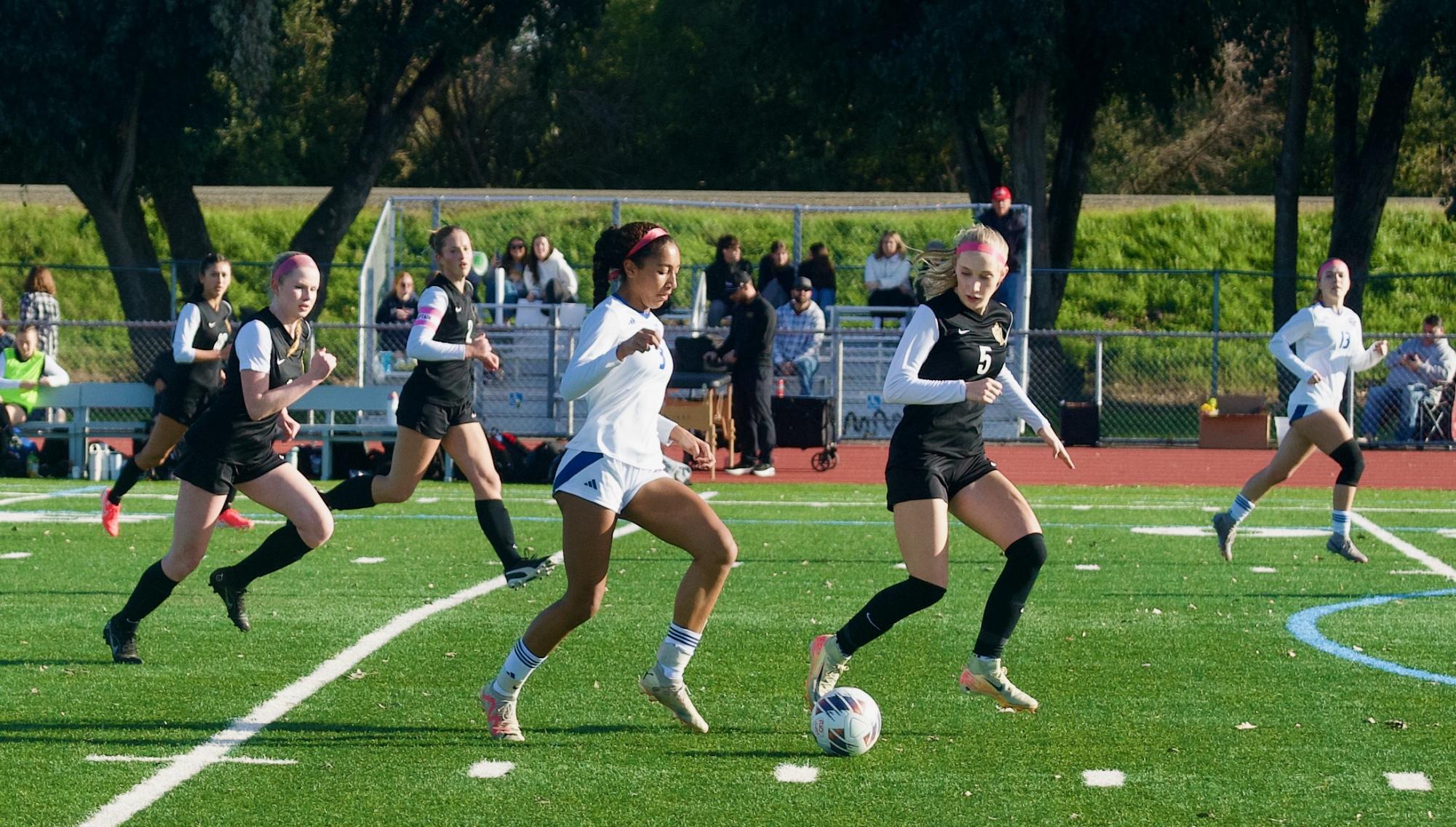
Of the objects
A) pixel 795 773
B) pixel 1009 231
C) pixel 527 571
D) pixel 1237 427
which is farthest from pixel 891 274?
pixel 795 773

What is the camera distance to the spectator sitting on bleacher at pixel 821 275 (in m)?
21.7

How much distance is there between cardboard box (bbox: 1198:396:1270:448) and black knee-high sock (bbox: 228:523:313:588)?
15861 millimetres

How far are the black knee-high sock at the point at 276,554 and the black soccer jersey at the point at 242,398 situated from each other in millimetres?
396

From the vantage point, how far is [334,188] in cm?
2842

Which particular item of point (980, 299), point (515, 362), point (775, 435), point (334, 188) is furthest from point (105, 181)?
point (980, 299)

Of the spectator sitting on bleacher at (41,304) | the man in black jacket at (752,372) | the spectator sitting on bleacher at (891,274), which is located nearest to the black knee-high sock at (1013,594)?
the man in black jacket at (752,372)

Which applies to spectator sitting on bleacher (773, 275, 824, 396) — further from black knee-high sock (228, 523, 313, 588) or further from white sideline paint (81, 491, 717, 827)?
black knee-high sock (228, 523, 313, 588)

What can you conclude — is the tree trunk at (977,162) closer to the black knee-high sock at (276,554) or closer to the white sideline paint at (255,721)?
the white sideline paint at (255,721)

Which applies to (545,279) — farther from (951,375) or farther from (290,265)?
(951,375)

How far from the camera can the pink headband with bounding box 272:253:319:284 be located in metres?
7.39

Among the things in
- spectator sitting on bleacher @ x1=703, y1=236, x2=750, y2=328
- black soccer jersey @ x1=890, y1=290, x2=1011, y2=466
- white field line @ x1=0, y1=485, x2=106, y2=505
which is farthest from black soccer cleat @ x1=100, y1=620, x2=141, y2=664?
spectator sitting on bleacher @ x1=703, y1=236, x2=750, y2=328

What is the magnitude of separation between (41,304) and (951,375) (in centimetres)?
1580

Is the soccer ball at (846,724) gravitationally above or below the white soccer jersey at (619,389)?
below

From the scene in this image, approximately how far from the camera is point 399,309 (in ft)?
65.6
